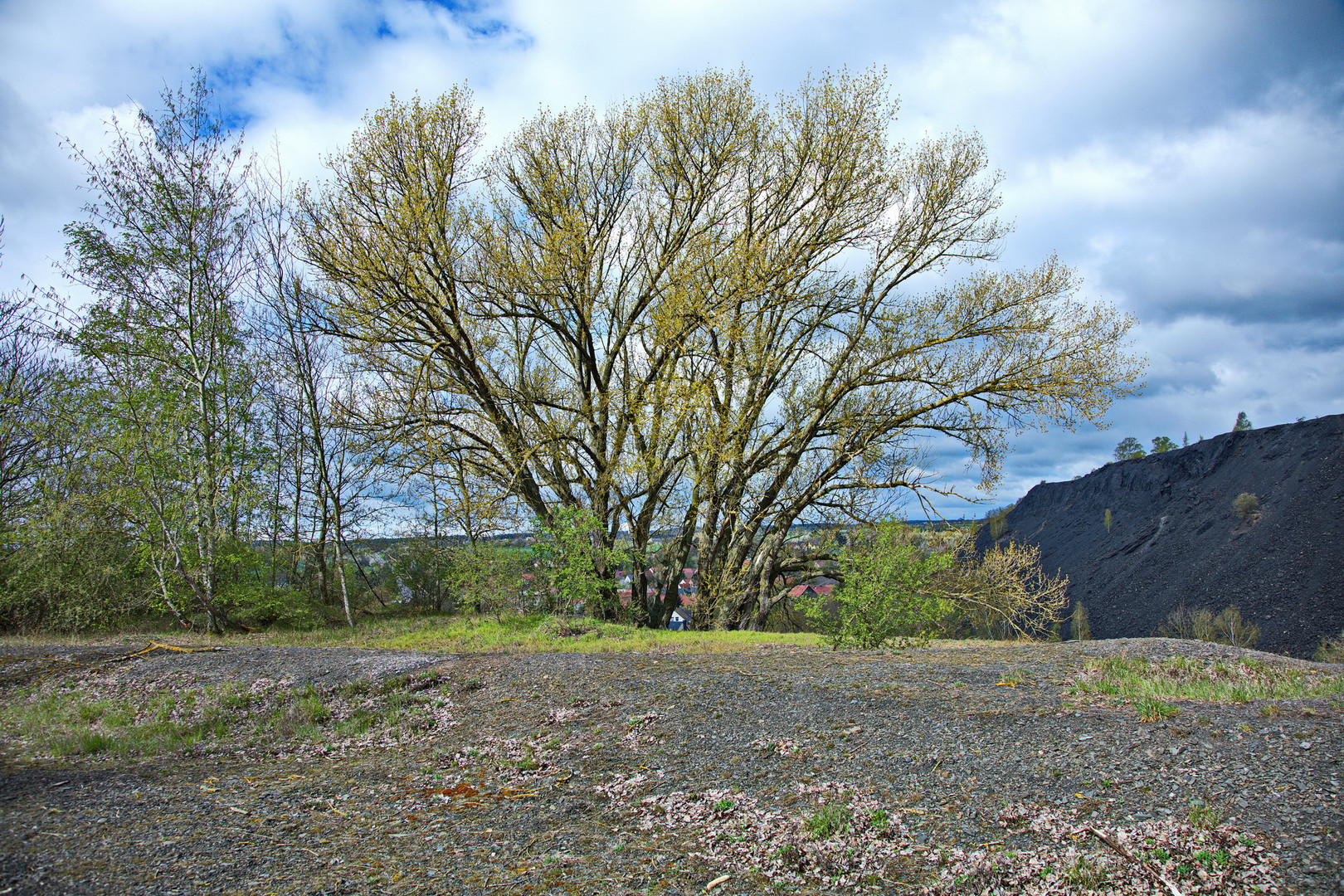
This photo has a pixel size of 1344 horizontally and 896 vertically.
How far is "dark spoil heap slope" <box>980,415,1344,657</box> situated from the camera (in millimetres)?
44531

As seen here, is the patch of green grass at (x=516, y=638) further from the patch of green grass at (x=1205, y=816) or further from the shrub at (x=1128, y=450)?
the shrub at (x=1128, y=450)

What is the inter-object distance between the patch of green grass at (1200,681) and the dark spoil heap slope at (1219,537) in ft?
157

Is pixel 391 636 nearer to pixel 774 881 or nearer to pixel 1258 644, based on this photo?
pixel 774 881

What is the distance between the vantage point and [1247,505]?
177ft

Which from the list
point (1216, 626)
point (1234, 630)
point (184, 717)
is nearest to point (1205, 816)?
point (184, 717)

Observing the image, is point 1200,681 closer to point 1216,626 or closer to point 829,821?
point 829,821

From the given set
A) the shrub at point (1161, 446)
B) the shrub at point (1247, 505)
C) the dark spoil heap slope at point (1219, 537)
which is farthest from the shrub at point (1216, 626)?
the shrub at point (1161, 446)

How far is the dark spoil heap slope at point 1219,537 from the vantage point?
146ft

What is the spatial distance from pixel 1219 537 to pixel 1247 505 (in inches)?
130

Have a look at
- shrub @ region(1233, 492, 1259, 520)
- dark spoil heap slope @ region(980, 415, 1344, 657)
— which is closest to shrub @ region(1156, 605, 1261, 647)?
dark spoil heap slope @ region(980, 415, 1344, 657)

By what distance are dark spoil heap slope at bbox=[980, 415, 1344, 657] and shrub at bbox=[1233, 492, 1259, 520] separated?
1.05 feet

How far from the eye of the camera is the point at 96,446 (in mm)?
11789

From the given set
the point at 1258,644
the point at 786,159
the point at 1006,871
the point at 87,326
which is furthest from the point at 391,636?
the point at 1258,644

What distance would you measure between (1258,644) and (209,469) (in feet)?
194
